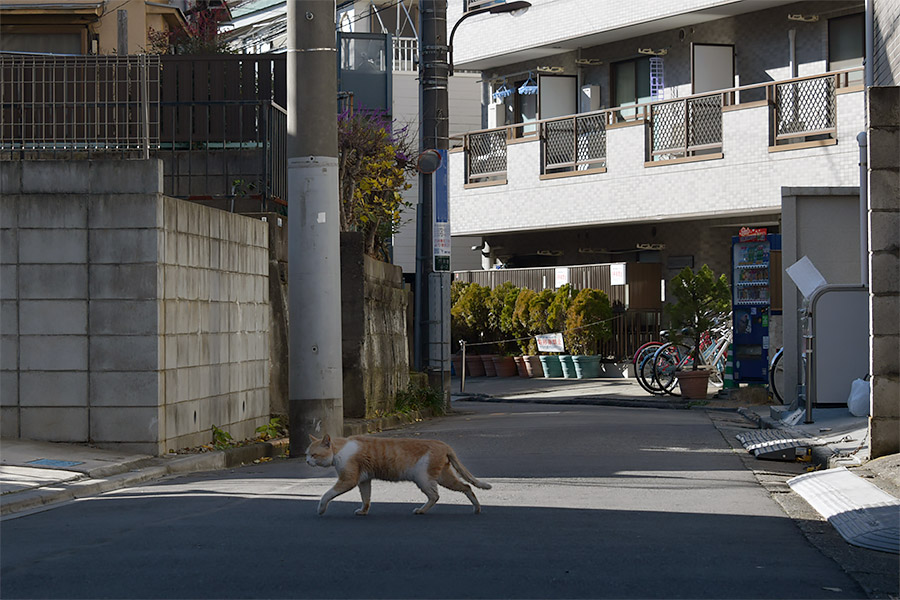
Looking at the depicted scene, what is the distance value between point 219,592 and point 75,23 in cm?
1828

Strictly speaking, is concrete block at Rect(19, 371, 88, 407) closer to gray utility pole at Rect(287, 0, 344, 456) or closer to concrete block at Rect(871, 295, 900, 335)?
gray utility pole at Rect(287, 0, 344, 456)

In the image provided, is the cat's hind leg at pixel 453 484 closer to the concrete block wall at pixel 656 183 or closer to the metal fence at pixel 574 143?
the concrete block wall at pixel 656 183

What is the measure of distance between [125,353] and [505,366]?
19.5 m

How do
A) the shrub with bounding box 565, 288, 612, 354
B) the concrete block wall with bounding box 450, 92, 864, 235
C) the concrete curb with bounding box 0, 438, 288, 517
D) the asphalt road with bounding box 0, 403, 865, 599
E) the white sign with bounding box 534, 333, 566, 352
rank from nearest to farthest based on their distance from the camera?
the asphalt road with bounding box 0, 403, 865, 599 → the concrete curb with bounding box 0, 438, 288, 517 → the concrete block wall with bounding box 450, 92, 864, 235 → the shrub with bounding box 565, 288, 612, 354 → the white sign with bounding box 534, 333, 566, 352

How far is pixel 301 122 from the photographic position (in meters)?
12.7

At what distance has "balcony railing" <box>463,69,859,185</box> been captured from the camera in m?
25.5

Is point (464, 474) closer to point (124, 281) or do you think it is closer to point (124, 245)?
point (124, 281)

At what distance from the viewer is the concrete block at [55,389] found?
11352 millimetres

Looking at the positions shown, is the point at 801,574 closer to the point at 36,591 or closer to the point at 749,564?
the point at 749,564

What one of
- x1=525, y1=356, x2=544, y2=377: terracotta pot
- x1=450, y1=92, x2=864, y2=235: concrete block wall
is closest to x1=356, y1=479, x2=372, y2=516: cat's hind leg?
x1=450, y1=92, x2=864, y2=235: concrete block wall

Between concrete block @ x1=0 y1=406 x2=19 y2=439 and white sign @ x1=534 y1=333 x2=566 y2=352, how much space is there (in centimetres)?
1832

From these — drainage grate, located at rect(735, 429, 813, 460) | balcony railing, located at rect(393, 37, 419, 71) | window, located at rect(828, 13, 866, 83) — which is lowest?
drainage grate, located at rect(735, 429, 813, 460)

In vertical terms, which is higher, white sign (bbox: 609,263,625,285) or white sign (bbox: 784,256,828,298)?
white sign (bbox: 609,263,625,285)

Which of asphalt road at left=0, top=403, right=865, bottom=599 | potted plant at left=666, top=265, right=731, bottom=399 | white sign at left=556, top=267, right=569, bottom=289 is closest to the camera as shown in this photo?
asphalt road at left=0, top=403, right=865, bottom=599
